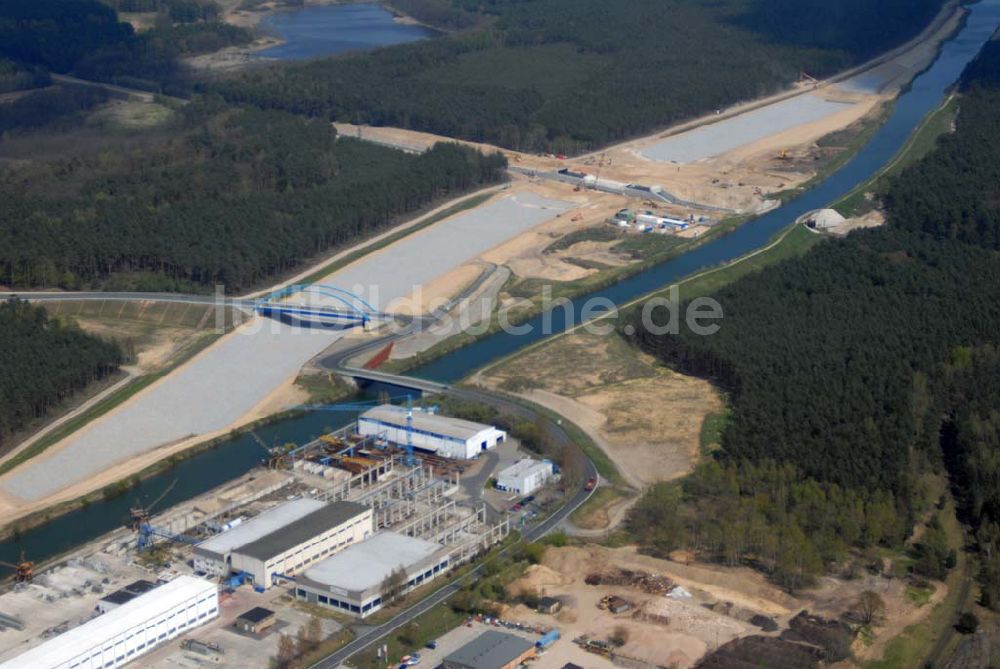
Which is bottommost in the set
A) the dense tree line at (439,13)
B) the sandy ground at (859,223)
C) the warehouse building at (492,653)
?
the warehouse building at (492,653)

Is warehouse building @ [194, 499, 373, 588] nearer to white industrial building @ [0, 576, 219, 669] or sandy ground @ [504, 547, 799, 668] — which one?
white industrial building @ [0, 576, 219, 669]

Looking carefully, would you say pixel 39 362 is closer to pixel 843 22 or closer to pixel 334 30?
pixel 334 30

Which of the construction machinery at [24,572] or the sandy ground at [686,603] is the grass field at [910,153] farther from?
the construction machinery at [24,572]

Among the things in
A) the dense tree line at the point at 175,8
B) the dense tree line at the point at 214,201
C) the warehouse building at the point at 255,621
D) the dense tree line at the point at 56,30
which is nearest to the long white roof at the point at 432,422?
the warehouse building at the point at 255,621

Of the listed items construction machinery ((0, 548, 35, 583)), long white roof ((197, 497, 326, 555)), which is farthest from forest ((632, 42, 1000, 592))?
construction machinery ((0, 548, 35, 583))

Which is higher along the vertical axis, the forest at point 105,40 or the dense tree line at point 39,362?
the forest at point 105,40

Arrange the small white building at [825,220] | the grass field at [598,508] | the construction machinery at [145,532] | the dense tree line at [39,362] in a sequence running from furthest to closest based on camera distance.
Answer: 1. the small white building at [825,220]
2. the dense tree line at [39,362]
3. the grass field at [598,508]
4. the construction machinery at [145,532]
